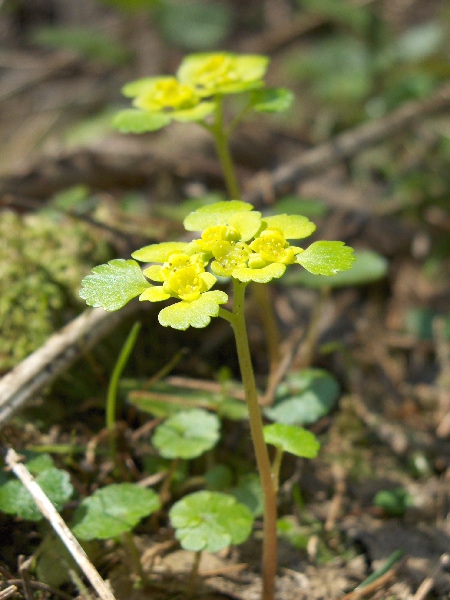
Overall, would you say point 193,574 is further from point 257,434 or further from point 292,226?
point 292,226

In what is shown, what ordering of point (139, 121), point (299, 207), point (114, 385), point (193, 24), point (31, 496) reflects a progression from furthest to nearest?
1. point (193, 24)
2. point (299, 207)
3. point (139, 121)
4. point (114, 385)
5. point (31, 496)

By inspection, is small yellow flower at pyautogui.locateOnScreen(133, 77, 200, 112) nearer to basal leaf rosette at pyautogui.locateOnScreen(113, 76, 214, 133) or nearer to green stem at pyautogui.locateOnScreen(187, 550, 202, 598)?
basal leaf rosette at pyautogui.locateOnScreen(113, 76, 214, 133)

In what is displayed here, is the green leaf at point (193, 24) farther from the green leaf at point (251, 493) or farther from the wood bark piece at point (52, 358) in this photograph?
the green leaf at point (251, 493)

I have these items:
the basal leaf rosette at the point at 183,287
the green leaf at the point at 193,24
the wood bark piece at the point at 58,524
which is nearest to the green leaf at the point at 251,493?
the wood bark piece at the point at 58,524

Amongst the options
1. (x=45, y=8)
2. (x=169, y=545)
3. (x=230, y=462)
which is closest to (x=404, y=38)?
(x=45, y=8)

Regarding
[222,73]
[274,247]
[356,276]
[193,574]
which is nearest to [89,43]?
[222,73]

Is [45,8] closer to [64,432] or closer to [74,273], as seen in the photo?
[74,273]
